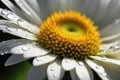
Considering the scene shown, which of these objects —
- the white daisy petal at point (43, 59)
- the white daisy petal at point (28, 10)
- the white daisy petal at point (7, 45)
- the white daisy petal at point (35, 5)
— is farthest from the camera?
the white daisy petal at point (35, 5)

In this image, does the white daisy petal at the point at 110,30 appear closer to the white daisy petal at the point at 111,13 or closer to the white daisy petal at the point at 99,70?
the white daisy petal at the point at 111,13

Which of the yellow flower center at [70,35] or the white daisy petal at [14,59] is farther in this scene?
the yellow flower center at [70,35]

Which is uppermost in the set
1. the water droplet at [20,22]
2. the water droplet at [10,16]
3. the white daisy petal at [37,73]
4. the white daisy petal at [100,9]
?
the white daisy petal at [100,9]

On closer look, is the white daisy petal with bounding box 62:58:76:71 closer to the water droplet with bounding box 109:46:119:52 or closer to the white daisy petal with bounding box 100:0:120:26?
the water droplet with bounding box 109:46:119:52

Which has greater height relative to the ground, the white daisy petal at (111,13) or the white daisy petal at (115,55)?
the white daisy petal at (111,13)

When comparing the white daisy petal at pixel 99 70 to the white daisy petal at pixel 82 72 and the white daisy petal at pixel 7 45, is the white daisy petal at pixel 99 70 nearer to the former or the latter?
the white daisy petal at pixel 82 72

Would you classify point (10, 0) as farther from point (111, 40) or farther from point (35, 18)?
point (111, 40)

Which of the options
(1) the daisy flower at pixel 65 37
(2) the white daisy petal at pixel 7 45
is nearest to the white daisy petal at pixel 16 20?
(1) the daisy flower at pixel 65 37

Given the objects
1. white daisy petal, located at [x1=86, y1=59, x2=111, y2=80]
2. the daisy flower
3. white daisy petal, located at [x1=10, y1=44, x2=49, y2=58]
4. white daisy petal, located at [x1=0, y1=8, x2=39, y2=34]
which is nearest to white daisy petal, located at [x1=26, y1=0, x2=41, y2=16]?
the daisy flower

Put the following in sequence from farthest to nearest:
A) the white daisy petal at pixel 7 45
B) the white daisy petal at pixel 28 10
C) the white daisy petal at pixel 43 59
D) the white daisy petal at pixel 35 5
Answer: the white daisy petal at pixel 35 5, the white daisy petal at pixel 28 10, the white daisy petal at pixel 7 45, the white daisy petal at pixel 43 59
